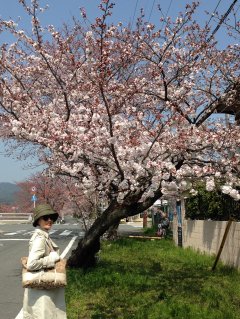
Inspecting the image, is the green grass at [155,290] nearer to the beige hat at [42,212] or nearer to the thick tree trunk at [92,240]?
the thick tree trunk at [92,240]

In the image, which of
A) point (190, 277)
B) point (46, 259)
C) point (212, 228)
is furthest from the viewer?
point (212, 228)

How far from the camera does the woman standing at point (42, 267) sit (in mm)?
4527

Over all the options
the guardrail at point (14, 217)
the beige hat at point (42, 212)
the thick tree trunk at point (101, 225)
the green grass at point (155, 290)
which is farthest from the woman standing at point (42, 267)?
the guardrail at point (14, 217)

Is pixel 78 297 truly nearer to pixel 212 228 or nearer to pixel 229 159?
pixel 229 159

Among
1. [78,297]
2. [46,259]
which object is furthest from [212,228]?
[46,259]

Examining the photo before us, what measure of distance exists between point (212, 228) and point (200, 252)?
1.68 meters

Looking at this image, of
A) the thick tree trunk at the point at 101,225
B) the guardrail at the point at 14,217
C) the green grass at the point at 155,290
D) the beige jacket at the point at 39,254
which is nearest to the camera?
the beige jacket at the point at 39,254

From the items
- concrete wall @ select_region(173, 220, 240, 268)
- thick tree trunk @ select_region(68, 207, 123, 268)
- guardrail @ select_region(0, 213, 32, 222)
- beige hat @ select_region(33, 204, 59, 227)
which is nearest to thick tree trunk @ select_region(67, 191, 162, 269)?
thick tree trunk @ select_region(68, 207, 123, 268)

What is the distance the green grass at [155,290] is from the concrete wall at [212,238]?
0.33 metres

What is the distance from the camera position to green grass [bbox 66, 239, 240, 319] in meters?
7.21

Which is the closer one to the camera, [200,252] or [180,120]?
[180,120]

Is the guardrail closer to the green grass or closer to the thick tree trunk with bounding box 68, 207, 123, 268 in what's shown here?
the green grass

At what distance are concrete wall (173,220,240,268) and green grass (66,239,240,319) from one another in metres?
0.33

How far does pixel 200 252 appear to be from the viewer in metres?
15.4
